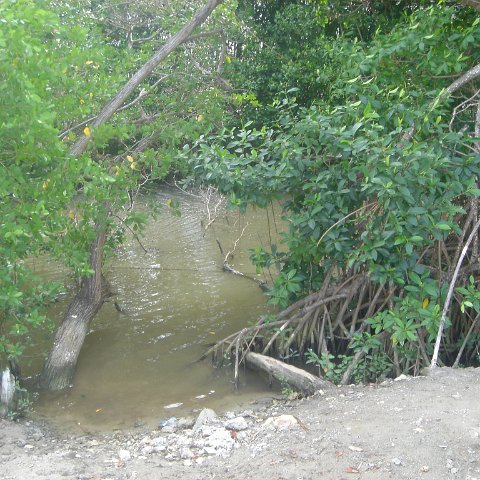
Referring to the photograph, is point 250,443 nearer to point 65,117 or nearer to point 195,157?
point 195,157

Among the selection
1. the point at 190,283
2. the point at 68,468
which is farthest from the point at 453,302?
the point at 190,283

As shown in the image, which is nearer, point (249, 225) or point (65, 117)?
point (65, 117)

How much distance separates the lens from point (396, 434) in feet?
15.6

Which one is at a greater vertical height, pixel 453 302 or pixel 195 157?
pixel 195 157

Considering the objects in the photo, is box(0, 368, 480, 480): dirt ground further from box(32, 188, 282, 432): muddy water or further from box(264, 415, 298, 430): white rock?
box(32, 188, 282, 432): muddy water

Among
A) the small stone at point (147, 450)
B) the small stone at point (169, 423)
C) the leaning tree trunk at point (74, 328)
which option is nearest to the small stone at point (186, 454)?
the small stone at point (147, 450)

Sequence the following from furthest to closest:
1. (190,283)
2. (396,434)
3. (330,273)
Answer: (190,283) < (330,273) < (396,434)

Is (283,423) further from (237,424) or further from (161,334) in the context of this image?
(161,334)

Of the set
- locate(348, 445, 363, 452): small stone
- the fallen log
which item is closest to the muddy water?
the fallen log

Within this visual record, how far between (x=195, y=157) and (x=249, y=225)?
23.4ft

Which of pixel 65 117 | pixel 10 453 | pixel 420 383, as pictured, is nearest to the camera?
pixel 10 453

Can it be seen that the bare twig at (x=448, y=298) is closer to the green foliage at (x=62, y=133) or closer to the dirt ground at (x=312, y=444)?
the dirt ground at (x=312, y=444)

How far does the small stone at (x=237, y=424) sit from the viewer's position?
5488 mm

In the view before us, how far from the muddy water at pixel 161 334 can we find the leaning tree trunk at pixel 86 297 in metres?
0.23
